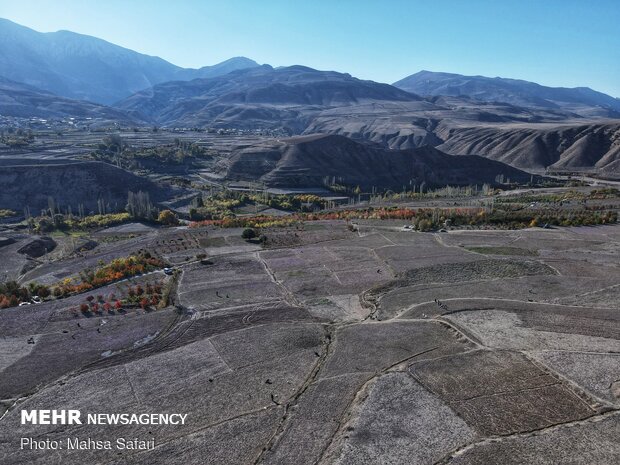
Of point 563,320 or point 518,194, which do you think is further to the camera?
point 518,194

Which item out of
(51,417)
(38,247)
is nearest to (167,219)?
(38,247)

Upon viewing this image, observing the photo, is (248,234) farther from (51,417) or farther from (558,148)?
(558,148)

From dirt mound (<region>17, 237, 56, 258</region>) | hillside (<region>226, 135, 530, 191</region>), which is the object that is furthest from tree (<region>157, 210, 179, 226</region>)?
hillside (<region>226, 135, 530, 191</region>)

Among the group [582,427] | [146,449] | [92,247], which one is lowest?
[92,247]

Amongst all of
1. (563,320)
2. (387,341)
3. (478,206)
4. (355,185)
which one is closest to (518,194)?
(478,206)

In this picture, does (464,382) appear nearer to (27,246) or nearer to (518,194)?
(27,246)

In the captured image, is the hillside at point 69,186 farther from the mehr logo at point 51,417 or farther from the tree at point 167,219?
the mehr logo at point 51,417
